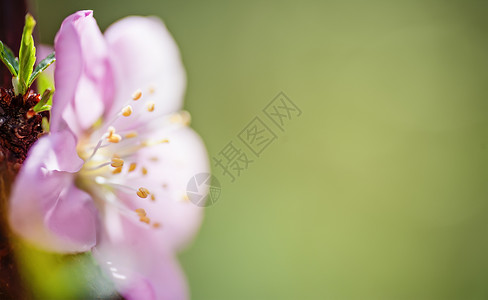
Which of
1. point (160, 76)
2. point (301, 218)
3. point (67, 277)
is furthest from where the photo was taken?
point (301, 218)

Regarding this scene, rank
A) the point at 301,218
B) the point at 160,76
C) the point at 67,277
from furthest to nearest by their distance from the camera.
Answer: the point at 301,218, the point at 160,76, the point at 67,277

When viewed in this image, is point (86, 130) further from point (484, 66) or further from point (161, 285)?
point (484, 66)

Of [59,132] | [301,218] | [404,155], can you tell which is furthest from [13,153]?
[404,155]

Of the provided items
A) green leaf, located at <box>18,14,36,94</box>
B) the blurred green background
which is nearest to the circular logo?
Result: green leaf, located at <box>18,14,36,94</box>

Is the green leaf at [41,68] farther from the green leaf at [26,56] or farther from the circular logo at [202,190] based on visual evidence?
the circular logo at [202,190]

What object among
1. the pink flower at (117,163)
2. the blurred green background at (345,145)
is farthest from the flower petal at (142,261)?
the blurred green background at (345,145)
